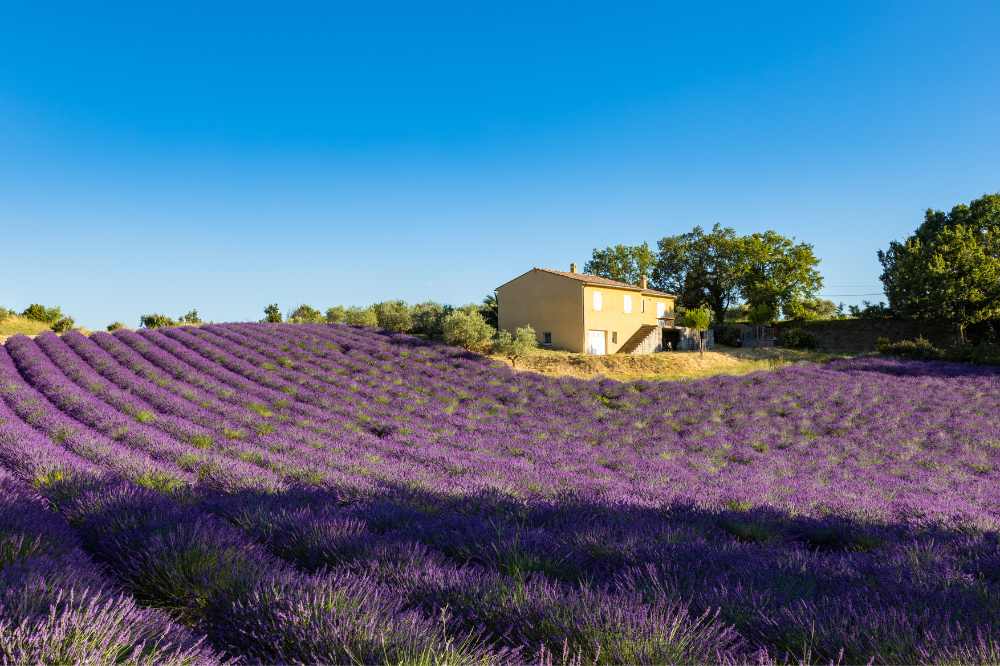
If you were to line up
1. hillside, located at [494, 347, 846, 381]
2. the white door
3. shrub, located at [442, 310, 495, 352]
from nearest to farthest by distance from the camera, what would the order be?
hillside, located at [494, 347, 846, 381] → shrub, located at [442, 310, 495, 352] → the white door

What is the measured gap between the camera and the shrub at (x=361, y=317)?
3309 cm

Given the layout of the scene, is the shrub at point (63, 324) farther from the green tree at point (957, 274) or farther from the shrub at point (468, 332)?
the green tree at point (957, 274)

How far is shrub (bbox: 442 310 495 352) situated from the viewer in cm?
2628

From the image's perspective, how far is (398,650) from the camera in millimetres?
2018

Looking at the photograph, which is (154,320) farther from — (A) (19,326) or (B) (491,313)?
(B) (491,313)

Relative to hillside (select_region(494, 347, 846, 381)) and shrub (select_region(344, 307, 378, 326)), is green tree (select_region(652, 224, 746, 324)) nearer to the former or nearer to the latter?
→ hillside (select_region(494, 347, 846, 381))

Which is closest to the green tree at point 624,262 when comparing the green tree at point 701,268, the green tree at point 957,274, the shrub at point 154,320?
the green tree at point 701,268

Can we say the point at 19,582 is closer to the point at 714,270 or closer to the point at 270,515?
the point at 270,515

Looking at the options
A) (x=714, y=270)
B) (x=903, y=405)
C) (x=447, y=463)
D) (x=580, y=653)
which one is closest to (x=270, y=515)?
(x=580, y=653)

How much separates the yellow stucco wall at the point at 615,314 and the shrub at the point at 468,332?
6.65 meters

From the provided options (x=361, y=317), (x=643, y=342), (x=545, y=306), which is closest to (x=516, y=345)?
(x=545, y=306)

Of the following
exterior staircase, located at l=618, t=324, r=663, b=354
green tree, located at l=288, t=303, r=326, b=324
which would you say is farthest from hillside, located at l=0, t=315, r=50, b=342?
exterior staircase, located at l=618, t=324, r=663, b=354

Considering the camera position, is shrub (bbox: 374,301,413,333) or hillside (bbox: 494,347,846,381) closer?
hillside (bbox: 494,347,846,381)

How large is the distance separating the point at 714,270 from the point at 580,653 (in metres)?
49.5
